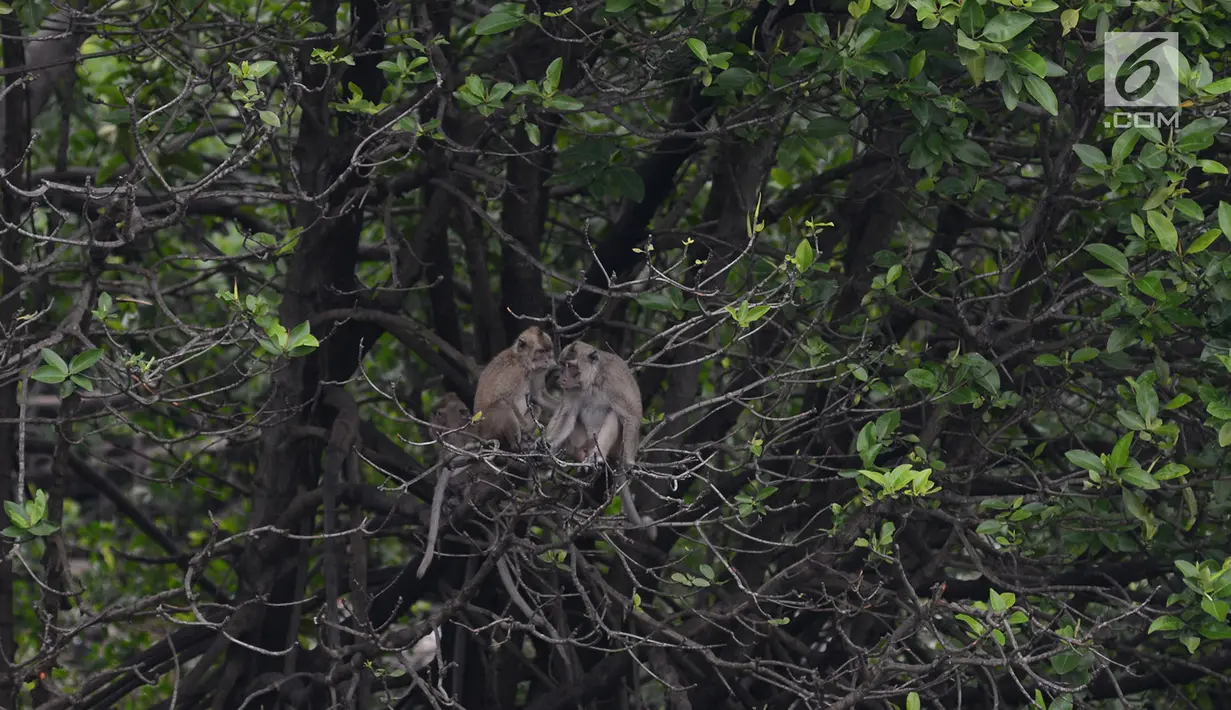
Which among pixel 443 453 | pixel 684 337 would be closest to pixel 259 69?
pixel 443 453

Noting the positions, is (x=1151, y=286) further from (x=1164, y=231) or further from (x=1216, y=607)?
(x=1216, y=607)

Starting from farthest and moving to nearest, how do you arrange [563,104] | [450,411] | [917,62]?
[450,411] < [563,104] < [917,62]

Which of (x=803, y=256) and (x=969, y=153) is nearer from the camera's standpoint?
(x=803, y=256)

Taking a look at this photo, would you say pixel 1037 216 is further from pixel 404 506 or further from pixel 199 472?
pixel 199 472

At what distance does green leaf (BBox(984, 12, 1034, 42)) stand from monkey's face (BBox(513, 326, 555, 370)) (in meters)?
2.53

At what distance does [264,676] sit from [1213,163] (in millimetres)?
4665

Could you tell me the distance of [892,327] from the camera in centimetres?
677

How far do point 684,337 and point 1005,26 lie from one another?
2.31m

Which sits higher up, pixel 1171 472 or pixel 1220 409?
pixel 1220 409

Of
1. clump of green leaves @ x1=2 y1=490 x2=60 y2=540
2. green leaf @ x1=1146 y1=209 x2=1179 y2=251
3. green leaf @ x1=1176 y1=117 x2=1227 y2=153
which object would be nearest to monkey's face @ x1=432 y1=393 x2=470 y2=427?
clump of green leaves @ x1=2 y1=490 x2=60 y2=540

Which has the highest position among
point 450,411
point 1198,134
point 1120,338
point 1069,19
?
point 1069,19

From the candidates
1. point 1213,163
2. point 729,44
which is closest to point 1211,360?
point 1213,163

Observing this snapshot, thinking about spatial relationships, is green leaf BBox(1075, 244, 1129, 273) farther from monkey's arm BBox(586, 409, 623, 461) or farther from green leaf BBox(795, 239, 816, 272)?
monkey's arm BBox(586, 409, 623, 461)

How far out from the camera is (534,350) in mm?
6738
